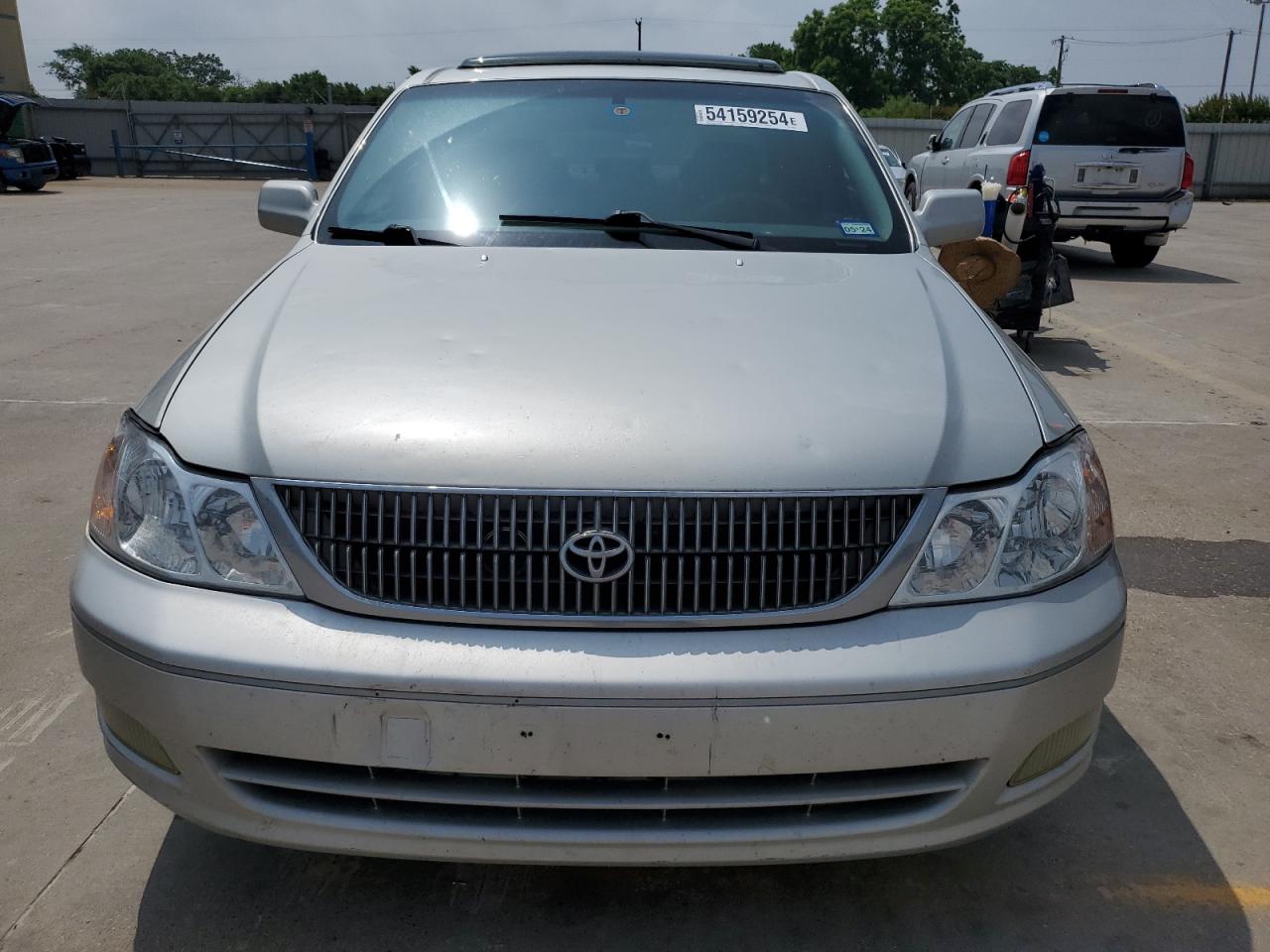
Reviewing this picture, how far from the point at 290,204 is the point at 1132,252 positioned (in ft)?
40.2

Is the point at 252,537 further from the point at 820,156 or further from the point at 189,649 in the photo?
the point at 820,156

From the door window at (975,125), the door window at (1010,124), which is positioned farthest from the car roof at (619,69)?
the door window at (975,125)

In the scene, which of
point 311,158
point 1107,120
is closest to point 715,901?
point 1107,120

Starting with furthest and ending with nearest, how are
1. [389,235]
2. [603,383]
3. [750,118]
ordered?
1. [750,118]
2. [389,235]
3. [603,383]

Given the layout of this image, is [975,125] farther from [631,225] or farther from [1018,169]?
[631,225]

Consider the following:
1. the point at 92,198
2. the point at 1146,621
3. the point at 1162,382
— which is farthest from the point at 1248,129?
the point at 1146,621

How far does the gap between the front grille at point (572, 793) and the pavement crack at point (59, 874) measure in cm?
68

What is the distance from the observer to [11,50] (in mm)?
56219

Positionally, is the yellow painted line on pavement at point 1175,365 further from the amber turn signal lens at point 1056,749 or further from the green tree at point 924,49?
the green tree at point 924,49

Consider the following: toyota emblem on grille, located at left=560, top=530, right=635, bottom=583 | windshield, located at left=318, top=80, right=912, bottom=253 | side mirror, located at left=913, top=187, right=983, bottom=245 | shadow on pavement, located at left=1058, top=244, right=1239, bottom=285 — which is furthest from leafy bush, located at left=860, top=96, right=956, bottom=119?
toyota emblem on grille, located at left=560, top=530, right=635, bottom=583

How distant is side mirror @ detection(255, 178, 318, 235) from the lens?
3.44 meters

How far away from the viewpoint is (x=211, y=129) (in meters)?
39.2

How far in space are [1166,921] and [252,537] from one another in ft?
6.39

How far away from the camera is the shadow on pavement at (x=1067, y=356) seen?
7.55 metres
